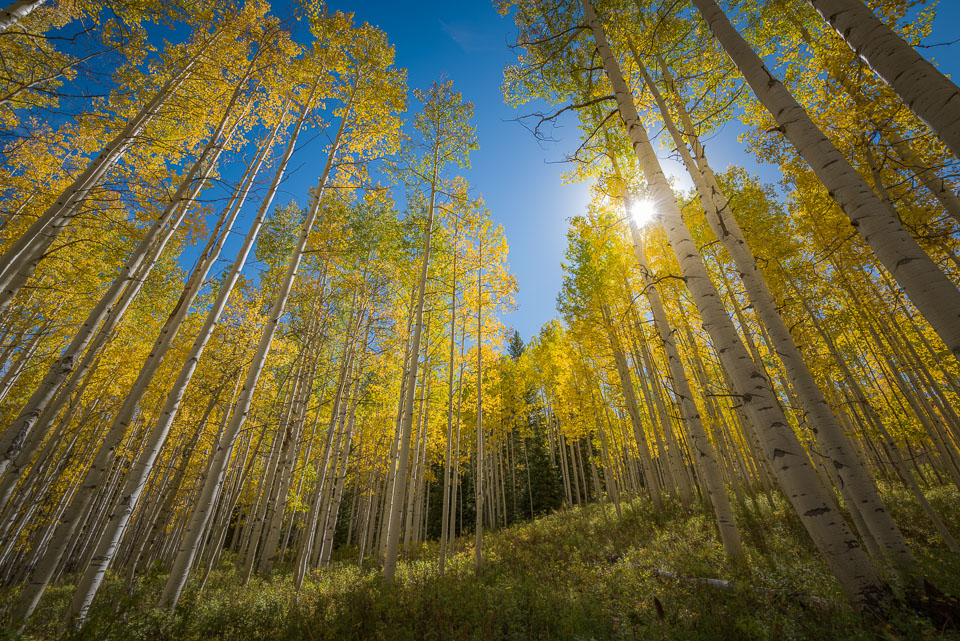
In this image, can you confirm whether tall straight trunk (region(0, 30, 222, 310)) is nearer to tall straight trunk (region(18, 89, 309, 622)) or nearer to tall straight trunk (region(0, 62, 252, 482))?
tall straight trunk (region(0, 62, 252, 482))

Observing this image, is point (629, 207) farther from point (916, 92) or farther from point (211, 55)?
point (211, 55)

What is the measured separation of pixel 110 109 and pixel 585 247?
39.3 feet

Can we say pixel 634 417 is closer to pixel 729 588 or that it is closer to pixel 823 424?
pixel 729 588

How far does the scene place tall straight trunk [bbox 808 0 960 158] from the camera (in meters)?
1.92

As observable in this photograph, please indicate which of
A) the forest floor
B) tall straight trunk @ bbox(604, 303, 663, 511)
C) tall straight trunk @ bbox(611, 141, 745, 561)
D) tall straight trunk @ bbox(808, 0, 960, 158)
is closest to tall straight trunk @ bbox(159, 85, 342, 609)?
the forest floor

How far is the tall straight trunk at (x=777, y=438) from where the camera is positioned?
2213 millimetres

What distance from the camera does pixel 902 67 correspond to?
2.12m

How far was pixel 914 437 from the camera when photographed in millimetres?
6441

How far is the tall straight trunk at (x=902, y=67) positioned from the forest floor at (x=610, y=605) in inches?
113

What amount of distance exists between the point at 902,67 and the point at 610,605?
18.1ft

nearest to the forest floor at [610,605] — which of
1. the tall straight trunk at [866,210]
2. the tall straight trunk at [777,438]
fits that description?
the tall straight trunk at [777,438]

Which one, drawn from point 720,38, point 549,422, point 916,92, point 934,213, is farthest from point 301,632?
point 549,422

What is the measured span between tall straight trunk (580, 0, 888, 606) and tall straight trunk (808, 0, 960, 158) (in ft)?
4.68

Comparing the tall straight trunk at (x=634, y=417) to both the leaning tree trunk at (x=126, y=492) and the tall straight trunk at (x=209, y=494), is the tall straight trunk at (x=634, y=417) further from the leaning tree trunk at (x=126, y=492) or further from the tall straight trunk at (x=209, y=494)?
the leaning tree trunk at (x=126, y=492)
